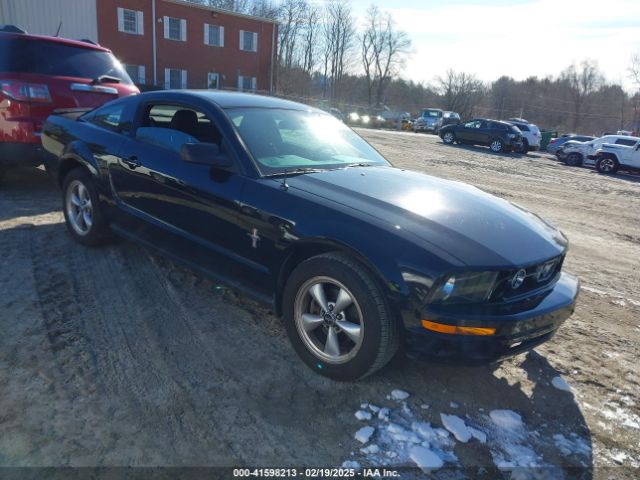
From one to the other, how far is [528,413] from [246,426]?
1.59 meters

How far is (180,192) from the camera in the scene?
11.4 ft

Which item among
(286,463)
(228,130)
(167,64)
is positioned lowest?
(286,463)

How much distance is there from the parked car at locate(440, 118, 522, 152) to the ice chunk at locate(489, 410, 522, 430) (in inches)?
860

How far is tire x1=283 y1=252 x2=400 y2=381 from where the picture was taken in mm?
2545

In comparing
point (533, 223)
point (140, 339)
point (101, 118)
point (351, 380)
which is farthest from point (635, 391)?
point (101, 118)

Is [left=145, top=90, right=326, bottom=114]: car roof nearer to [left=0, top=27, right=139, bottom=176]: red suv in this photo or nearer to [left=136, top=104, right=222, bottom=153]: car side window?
[left=136, top=104, right=222, bottom=153]: car side window

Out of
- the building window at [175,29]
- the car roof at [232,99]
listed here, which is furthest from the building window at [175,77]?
the car roof at [232,99]

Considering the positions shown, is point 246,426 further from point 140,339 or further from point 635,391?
point 635,391

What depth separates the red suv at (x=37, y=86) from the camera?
557 cm

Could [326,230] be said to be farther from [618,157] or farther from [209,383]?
[618,157]

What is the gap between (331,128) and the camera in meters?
4.17

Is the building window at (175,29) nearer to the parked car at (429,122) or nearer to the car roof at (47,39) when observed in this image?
the parked car at (429,122)

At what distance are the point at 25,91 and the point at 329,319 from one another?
5062 mm

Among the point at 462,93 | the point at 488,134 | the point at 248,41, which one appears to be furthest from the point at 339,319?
the point at 462,93
